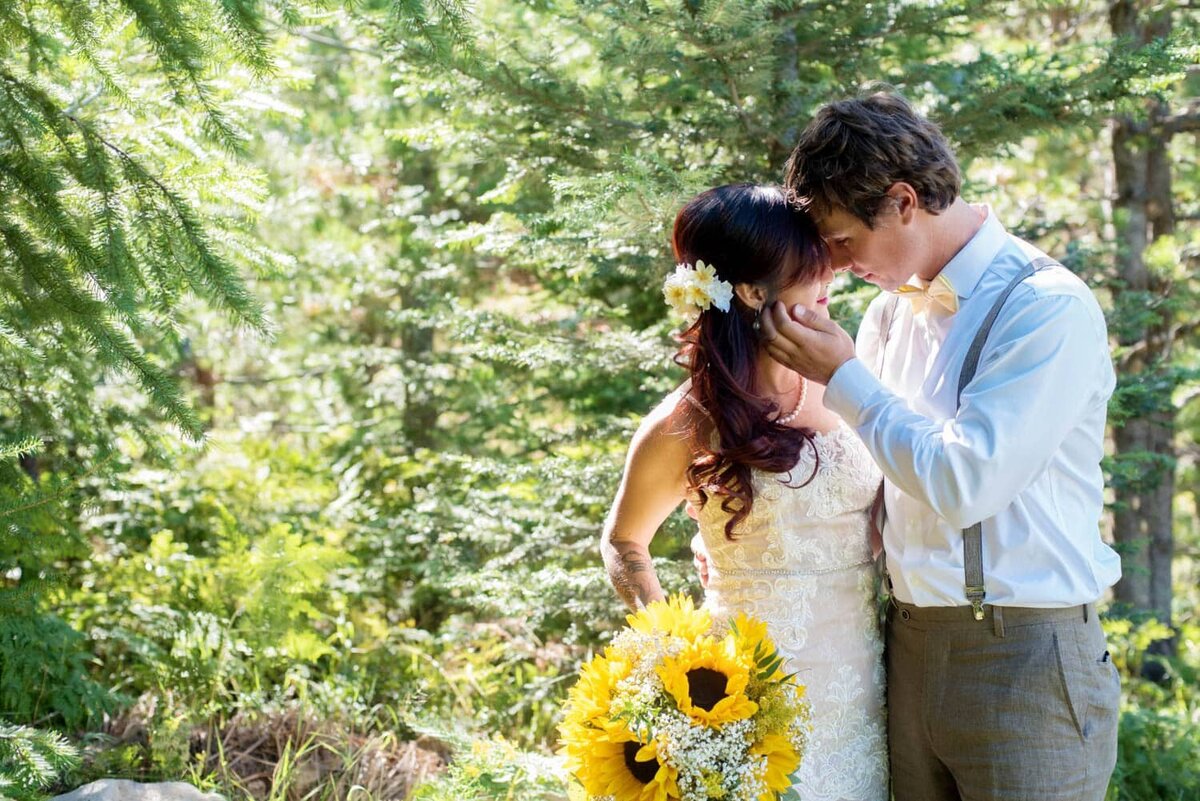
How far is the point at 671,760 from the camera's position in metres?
1.93

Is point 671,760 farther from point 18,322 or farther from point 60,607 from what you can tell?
point 60,607

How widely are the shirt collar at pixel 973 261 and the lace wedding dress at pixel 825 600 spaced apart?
0.45 meters

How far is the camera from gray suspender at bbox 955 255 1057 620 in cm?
213

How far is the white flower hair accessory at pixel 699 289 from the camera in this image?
2.30 m

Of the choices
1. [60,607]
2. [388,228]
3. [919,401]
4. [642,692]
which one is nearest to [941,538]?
[919,401]

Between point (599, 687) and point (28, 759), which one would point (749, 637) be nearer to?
point (599, 687)

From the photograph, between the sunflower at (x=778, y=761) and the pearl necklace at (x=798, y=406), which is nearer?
the sunflower at (x=778, y=761)

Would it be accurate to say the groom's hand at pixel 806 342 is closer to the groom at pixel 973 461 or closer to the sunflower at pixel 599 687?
the groom at pixel 973 461

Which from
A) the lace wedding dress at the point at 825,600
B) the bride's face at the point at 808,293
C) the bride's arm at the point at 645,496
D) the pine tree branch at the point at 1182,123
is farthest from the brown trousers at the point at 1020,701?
the pine tree branch at the point at 1182,123

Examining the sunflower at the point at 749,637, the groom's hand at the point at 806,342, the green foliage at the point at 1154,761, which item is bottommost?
the green foliage at the point at 1154,761

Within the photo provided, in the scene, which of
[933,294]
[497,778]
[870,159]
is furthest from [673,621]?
[497,778]

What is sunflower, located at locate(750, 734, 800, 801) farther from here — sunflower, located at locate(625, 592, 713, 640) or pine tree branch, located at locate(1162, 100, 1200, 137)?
pine tree branch, located at locate(1162, 100, 1200, 137)

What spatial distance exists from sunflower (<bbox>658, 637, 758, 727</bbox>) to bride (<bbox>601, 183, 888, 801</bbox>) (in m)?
0.35

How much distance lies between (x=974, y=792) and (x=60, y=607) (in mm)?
3634
